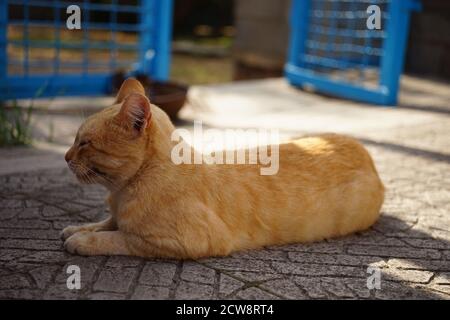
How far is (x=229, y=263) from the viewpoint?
304 centimetres

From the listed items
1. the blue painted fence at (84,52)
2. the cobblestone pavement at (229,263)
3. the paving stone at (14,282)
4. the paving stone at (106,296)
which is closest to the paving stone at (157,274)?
the cobblestone pavement at (229,263)

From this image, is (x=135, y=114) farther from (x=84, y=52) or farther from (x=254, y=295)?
(x=84, y=52)

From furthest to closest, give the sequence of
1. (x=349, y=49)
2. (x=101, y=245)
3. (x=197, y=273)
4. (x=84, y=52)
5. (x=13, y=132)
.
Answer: (x=349, y=49) < (x=84, y=52) < (x=13, y=132) < (x=101, y=245) < (x=197, y=273)

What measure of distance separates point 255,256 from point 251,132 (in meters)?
3.08

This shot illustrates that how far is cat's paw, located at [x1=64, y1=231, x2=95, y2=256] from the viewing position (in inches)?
119

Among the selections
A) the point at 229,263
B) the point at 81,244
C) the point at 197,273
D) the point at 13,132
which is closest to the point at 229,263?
the point at 229,263

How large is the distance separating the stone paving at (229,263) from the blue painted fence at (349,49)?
379 centimetres

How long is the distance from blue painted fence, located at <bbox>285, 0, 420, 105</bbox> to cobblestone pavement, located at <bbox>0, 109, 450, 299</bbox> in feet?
12.3

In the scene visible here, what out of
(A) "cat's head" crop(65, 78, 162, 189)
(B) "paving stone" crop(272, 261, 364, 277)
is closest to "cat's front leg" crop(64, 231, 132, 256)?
(A) "cat's head" crop(65, 78, 162, 189)

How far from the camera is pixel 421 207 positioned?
13.4 ft

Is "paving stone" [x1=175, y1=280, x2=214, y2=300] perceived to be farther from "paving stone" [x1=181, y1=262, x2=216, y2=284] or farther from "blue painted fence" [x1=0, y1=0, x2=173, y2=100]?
"blue painted fence" [x1=0, y1=0, x2=173, y2=100]

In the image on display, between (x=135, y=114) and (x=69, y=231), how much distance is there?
33.5 inches

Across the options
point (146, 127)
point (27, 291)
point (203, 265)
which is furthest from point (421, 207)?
point (27, 291)

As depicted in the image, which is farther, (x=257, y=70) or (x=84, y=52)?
(x=257, y=70)
